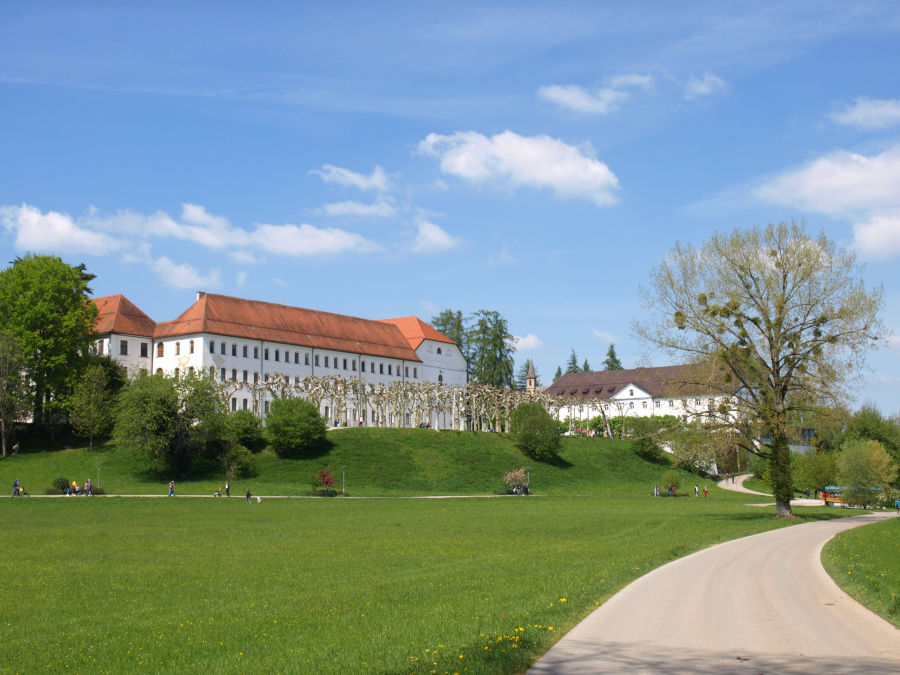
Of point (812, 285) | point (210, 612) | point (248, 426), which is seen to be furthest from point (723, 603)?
point (248, 426)

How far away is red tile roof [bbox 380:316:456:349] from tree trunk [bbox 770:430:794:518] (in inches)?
3601

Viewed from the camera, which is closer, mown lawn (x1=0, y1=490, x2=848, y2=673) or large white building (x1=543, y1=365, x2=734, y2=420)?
mown lawn (x1=0, y1=490, x2=848, y2=673)

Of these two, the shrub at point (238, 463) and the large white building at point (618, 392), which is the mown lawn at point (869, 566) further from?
the large white building at point (618, 392)

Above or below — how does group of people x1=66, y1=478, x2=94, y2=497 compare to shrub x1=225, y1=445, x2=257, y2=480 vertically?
below

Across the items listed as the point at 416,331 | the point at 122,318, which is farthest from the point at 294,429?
the point at 416,331

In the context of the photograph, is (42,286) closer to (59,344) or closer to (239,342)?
(59,344)

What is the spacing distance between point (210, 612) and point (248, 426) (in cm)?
6686

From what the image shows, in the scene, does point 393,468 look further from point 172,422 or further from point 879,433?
point 879,433

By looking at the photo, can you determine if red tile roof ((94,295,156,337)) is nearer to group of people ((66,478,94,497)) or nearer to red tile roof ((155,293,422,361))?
red tile roof ((155,293,422,361))

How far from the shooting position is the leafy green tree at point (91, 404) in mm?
80375

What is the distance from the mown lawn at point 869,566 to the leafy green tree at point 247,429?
5743 cm

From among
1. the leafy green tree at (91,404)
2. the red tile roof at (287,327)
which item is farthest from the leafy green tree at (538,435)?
the leafy green tree at (91,404)

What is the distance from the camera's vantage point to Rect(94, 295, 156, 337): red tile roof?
344 ft

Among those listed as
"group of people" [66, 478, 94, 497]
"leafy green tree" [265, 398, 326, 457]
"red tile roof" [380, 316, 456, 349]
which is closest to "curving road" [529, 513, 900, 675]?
"group of people" [66, 478, 94, 497]
